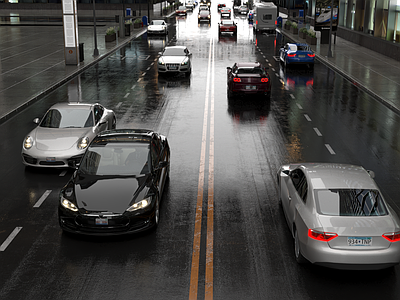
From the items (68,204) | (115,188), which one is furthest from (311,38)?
(68,204)

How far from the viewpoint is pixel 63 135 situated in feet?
44.2

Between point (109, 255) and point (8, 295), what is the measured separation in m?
1.79

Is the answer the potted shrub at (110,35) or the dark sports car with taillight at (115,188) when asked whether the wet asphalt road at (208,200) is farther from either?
the potted shrub at (110,35)

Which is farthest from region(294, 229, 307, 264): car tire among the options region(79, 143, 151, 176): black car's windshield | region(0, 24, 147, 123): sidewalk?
region(0, 24, 147, 123): sidewalk

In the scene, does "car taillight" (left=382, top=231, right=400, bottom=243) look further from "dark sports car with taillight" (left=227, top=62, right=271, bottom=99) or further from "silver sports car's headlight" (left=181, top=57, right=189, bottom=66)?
"silver sports car's headlight" (left=181, top=57, right=189, bottom=66)

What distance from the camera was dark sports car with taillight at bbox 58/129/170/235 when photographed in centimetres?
904

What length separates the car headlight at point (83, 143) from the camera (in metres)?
13.0

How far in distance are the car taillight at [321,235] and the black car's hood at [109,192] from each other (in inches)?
128

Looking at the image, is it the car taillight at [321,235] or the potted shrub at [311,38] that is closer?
the car taillight at [321,235]

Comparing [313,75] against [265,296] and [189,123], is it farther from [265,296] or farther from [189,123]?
[265,296]

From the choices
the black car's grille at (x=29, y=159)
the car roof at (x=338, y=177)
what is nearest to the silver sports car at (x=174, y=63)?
the black car's grille at (x=29, y=159)

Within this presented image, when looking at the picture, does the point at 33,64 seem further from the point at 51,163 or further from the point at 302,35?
the point at 302,35

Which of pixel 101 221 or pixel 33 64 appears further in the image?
pixel 33 64

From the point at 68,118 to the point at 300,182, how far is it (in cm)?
771
